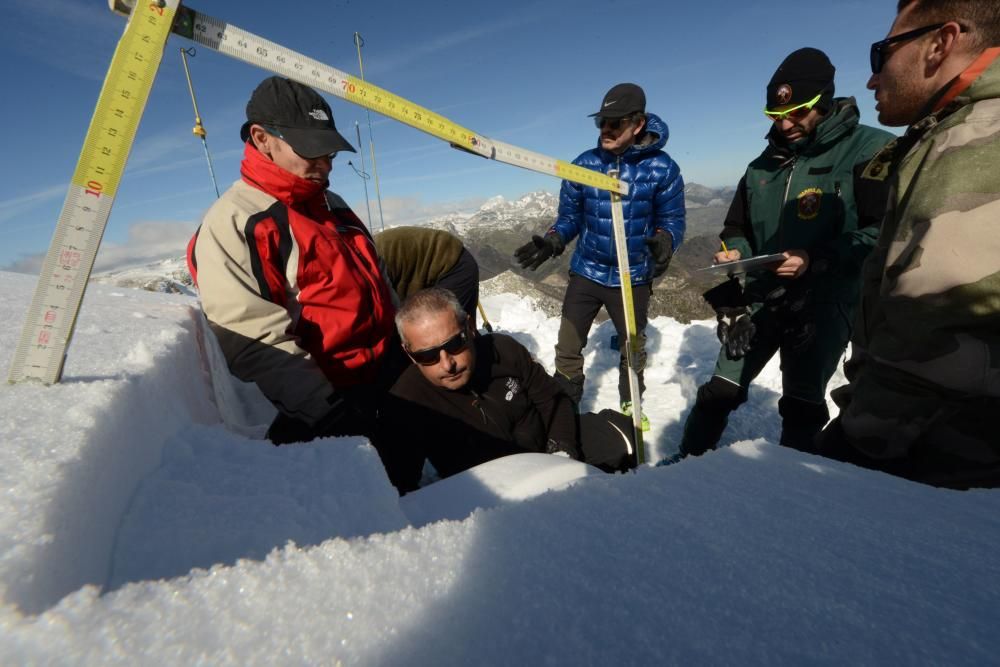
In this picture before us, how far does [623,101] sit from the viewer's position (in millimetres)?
3523

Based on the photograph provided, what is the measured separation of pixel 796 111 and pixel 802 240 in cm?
79

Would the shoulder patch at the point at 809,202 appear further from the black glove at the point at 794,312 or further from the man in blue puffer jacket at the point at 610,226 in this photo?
the man in blue puffer jacket at the point at 610,226

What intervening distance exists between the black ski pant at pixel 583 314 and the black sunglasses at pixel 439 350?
2.02m

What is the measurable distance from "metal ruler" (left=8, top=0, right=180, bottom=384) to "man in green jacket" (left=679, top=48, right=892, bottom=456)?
9.92ft

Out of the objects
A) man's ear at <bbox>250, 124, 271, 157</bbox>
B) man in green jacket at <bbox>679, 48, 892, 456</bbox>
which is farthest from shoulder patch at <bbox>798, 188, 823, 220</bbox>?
man's ear at <bbox>250, 124, 271, 157</bbox>

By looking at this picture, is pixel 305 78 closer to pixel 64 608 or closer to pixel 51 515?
pixel 51 515

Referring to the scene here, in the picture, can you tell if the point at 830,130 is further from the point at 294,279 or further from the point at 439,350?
the point at 294,279

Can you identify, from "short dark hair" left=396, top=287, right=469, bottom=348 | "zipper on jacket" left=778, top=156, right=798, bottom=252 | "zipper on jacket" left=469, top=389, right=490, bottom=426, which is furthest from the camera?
"zipper on jacket" left=778, top=156, right=798, bottom=252

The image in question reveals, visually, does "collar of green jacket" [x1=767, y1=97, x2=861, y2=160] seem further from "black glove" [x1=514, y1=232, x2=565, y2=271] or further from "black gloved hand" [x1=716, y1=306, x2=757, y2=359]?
"black glove" [x1=514, y1=232, x2=565, y2=271]

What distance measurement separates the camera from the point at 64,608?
496 millimetres

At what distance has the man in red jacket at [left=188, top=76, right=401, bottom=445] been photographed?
1823 millimetres

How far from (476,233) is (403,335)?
17710 centimetres

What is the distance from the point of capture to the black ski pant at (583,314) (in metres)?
4.10

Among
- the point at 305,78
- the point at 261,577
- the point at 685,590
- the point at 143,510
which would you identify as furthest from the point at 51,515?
the point at 305,78
